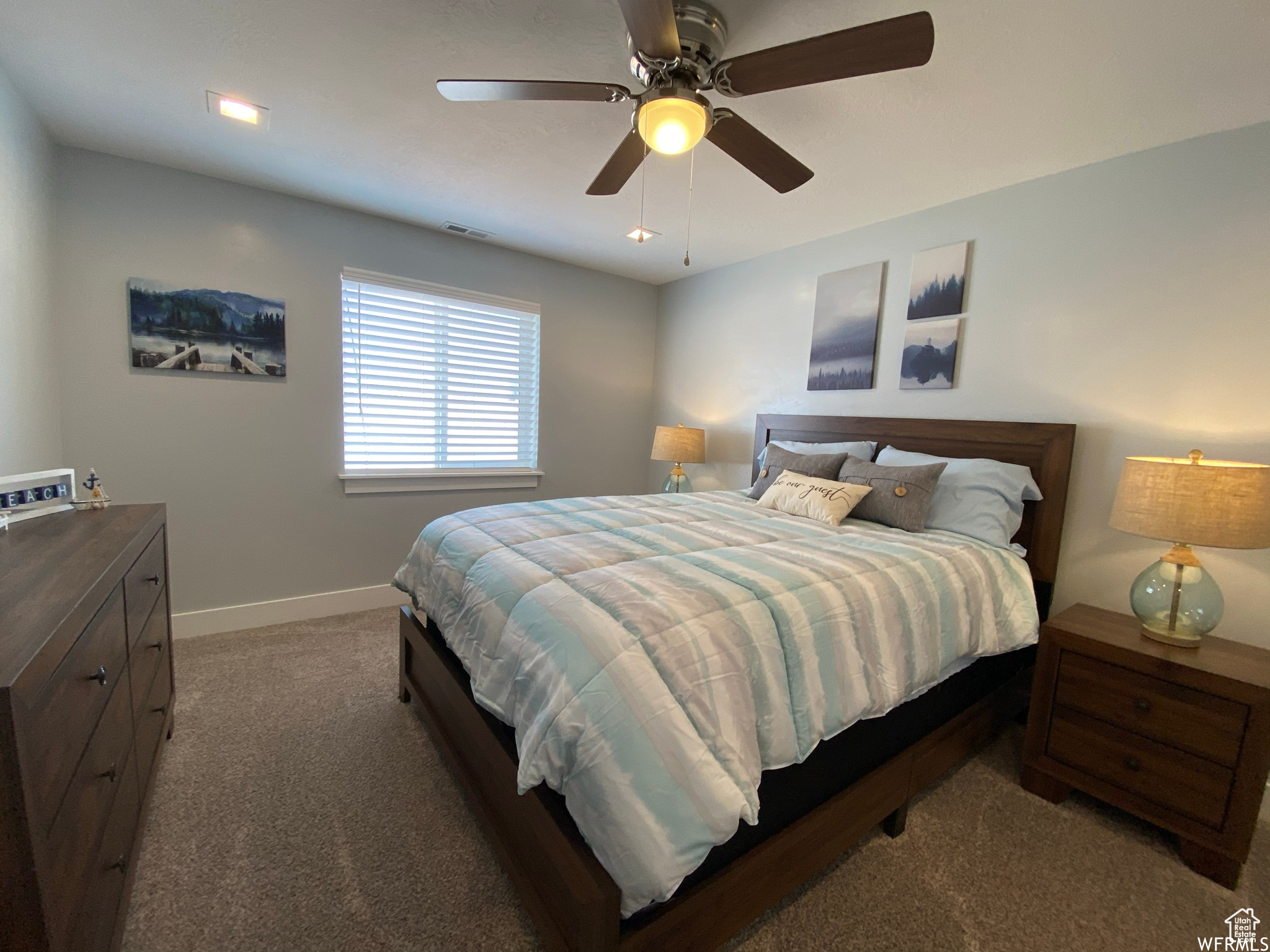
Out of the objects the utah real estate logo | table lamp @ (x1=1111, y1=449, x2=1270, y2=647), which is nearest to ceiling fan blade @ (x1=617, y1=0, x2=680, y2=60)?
table lamp @ (x1=1111, y1=449, x2=1270, y2=647)

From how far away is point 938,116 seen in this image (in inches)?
73.7

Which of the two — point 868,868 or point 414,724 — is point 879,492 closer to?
point 868,868

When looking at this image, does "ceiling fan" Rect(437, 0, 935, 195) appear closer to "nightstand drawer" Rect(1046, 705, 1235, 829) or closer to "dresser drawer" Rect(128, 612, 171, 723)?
"dresser drawer" Rect(128, 612, 171, 723)

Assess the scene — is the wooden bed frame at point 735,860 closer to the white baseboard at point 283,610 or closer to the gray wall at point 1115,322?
the gray wall at point 1115,322

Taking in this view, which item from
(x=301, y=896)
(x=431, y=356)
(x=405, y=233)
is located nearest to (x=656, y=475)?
(x=431, y=356)

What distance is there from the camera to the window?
3170 millimetres

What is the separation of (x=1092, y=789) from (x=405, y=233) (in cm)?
420

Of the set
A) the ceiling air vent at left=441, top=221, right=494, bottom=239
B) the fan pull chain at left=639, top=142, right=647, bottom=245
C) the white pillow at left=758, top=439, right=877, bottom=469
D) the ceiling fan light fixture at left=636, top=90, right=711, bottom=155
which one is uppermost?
the fan pull chain at left=639, top=142, right=647, bottom=245

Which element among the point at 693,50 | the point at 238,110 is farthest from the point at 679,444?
the point at 238,110

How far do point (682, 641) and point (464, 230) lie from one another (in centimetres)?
309

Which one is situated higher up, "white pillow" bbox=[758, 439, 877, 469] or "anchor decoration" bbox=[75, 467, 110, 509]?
"white pillow" bbox=[758, 439, 877, 469]

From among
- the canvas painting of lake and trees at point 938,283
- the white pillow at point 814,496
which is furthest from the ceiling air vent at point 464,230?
the canvas painting of lake and trees at point 938,283

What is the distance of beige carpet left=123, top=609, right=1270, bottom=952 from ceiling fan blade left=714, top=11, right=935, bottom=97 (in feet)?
7.11

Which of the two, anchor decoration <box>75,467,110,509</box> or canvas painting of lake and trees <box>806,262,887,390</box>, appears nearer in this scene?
anchor decoration <box>75,467,110,509</box>
